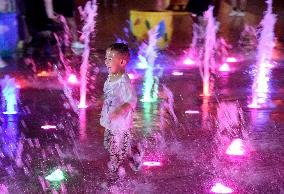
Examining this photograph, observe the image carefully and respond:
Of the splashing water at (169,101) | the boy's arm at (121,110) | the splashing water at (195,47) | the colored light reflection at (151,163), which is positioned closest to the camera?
the boy's arm at (121,110)

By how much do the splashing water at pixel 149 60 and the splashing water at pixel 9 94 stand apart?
5.75 ft

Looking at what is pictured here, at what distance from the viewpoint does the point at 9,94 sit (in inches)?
331

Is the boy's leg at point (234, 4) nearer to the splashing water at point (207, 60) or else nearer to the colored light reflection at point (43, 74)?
the splashing water at point (207, 60)

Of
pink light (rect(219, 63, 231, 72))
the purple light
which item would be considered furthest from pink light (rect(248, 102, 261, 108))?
pink light (rect(219, 63, 231, 72))

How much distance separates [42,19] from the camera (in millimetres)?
12695

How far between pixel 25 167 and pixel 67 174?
0.45 metres

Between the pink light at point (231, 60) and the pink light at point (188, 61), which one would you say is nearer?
the pink light at point (188, 61)

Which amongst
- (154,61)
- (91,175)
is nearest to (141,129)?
(91,175)

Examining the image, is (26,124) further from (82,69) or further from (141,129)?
(82,69)

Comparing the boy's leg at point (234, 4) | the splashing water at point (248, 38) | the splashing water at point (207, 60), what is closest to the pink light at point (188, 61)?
the splashing water at point (207, 60)

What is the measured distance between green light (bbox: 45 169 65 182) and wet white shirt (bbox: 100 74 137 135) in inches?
25.6

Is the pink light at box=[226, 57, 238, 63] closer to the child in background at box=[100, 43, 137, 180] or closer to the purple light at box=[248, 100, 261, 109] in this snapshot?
the purple light at box=[248, 100, 261, 109]

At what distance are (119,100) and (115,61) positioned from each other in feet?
1.07

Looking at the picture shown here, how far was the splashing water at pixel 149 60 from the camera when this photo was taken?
8297mm
